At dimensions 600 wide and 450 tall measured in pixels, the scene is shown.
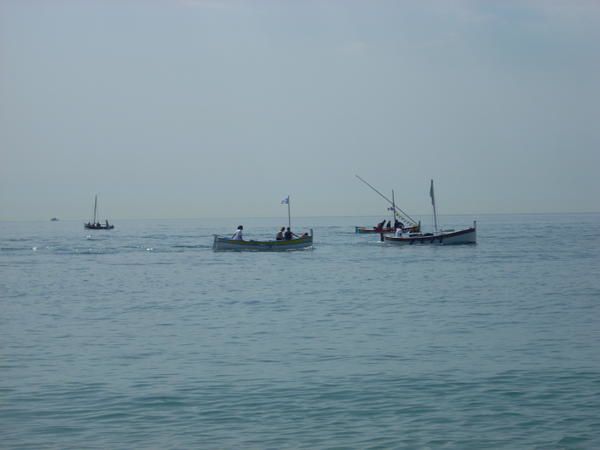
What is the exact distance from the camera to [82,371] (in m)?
19.2

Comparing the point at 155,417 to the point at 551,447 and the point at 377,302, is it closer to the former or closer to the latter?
the point at 551,447

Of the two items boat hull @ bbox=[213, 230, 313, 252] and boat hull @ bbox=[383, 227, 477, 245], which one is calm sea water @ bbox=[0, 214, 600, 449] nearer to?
boat hull @ bbox=[213, 230, 313, 252]

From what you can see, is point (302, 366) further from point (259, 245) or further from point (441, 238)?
point (441, 238)

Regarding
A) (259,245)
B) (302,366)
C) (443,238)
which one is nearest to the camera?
(302,366)

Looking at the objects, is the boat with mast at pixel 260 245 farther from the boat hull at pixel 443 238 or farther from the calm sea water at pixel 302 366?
the calm sea water at pixel 302 366

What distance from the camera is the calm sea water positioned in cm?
1409

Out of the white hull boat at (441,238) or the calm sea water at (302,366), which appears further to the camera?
the white hull boat at (441,238)

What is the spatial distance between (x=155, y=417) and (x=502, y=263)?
A: 46263 millimetres

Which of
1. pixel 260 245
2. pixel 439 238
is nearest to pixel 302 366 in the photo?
pixel 260 245

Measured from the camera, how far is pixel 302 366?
19.6 metres

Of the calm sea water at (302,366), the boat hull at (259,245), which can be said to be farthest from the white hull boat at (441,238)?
the calm sea water at (302,366)

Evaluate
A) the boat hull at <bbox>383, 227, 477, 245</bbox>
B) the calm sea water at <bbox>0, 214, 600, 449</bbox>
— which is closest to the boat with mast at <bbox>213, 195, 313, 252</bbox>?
the boat hull at <bbox>383, 227, 477, 245</bbox>

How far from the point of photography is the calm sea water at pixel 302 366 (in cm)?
1409

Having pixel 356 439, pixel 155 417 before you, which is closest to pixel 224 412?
pixel 155 417
